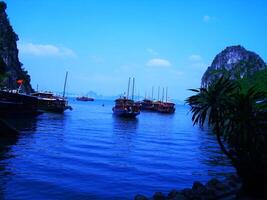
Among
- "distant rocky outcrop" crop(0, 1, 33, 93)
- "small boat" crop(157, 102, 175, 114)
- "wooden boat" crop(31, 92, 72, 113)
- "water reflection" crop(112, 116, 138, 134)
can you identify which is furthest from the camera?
"small boat" crop(157, 102, 175, 114)

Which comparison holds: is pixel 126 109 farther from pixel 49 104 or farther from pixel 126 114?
pixel 49 104

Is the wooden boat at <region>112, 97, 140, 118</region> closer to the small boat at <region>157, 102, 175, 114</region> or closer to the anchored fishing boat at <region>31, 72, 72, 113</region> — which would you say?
the anchored fishing boat at <region>31, 72, 72, 113</region>

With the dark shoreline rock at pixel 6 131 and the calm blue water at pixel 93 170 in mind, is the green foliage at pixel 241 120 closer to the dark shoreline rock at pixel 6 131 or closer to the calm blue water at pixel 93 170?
the calm blue water at pixel 93 170

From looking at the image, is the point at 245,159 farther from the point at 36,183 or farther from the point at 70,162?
the point at 70,162

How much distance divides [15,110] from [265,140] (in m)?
56.0

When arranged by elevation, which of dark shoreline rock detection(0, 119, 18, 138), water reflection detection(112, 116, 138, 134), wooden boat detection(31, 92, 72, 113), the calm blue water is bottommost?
the calm blue water

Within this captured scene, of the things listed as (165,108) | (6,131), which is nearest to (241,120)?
(6,131)

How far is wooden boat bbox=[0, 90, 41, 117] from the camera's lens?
2435 inches

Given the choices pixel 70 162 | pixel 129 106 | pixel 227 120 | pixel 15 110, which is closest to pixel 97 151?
pixel 70 162

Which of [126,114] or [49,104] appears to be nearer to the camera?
[49,104]

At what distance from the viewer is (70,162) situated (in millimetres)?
26422

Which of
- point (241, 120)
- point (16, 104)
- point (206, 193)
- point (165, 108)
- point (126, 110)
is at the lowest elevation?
point (206, 193)

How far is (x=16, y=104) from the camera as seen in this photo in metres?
66.1

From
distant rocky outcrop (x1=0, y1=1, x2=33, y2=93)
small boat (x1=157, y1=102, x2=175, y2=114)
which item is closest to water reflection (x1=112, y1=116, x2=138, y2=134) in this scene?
distant rocky outcrop (x1=0, y1=1, x2=33, y2=93)
